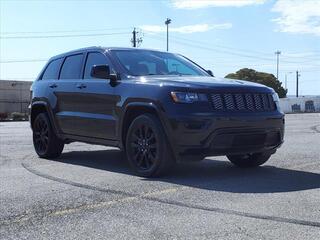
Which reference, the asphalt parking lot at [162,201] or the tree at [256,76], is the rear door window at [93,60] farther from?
the tree at [256,76]

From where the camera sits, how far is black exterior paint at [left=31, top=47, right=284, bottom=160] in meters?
7.12

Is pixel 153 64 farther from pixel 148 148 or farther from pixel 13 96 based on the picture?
pixel 13 96

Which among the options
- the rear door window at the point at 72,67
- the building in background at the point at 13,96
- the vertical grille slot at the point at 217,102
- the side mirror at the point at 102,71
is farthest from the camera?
the building in background at the point at 13,96

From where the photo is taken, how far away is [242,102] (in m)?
7.46

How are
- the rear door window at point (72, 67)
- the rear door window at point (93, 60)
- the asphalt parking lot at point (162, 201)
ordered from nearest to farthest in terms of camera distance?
the asphalt parking lot at point (162, 201), the rear door window at point (93, 60), the rear door window at point (72, 67)

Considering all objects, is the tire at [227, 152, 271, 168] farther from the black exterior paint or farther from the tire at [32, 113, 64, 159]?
the tire at [32, 113, 64, 159]

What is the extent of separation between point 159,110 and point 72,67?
2866 mm

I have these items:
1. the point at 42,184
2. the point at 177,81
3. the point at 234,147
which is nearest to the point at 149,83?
the point at 177,81

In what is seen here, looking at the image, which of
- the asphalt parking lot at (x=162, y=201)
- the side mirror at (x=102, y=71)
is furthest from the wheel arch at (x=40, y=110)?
the side mirror at (x=102, y=71)

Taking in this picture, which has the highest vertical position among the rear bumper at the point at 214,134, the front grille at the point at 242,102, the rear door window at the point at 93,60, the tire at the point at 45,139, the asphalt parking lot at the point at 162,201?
the rear door window at the point at 93,60

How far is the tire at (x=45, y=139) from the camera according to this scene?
995 centimetres

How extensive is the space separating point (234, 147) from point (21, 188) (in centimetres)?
285

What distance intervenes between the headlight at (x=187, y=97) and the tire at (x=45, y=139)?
354 centimetres

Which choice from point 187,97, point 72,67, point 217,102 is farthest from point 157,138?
point 72,67
